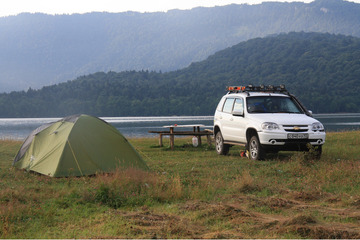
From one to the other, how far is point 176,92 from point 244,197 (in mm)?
160672

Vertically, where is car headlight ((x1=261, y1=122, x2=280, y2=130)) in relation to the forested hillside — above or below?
below

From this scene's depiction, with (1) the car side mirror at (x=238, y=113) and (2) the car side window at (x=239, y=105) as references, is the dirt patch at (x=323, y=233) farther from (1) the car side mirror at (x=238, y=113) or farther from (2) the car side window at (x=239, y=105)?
(2) the car side window at (x=239, y=105)

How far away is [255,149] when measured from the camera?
49.7 feet

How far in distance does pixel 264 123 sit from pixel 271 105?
5.36 feet

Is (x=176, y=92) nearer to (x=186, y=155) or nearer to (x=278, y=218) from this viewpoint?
(x=186, y=155)

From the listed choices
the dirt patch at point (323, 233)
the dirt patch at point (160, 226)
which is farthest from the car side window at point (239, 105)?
the dirt patch at point (323, 233)

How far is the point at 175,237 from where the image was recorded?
6.21 meters

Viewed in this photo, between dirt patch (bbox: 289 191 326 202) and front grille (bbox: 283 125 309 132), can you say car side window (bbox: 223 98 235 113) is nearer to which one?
front grille (bbox: 283 125 309 132)

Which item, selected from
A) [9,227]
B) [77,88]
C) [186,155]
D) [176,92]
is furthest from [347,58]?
[9,227]

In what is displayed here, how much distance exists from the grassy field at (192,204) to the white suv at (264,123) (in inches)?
62.4

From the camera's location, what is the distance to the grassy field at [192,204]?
21.4ft

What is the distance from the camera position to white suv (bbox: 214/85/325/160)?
14391 mm

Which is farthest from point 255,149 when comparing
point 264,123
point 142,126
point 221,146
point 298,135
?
point 142,126

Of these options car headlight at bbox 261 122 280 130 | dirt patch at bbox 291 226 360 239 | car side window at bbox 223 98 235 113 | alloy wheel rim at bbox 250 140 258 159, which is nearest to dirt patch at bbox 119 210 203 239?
dirt patch at bbox 291 226 360 239
